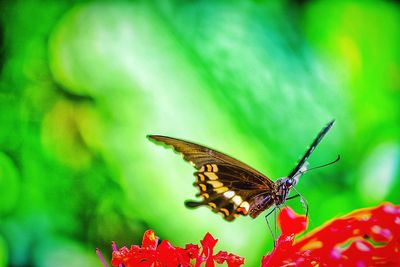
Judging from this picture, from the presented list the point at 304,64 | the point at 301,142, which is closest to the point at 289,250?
the point at 301,142

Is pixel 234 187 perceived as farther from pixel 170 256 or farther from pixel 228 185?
pixel 170 256

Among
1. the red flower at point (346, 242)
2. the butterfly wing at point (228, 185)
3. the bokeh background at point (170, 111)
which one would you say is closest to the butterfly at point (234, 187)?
the butterfly wing at point (228, 185)

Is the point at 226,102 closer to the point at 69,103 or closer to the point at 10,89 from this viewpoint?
the point at 69,103

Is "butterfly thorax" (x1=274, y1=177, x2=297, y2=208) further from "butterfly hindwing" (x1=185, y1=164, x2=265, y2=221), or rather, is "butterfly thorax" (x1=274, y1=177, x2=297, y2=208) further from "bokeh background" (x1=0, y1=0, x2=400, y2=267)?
"bokeh background" (x1=0, y1=0, x2=400, y2=267)

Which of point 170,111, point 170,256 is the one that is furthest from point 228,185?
point 170,111

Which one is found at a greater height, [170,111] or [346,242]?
[170,111]

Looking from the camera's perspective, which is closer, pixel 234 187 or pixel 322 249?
pixel 322 249
